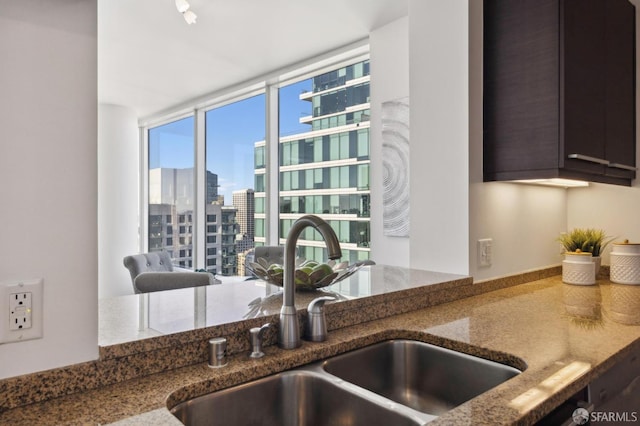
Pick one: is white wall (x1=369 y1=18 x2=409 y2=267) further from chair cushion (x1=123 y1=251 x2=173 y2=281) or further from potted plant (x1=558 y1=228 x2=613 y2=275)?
chair cushion (x1=123 y1=251 x2=173 y2=281)

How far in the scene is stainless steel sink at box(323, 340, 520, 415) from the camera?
112 centimetres

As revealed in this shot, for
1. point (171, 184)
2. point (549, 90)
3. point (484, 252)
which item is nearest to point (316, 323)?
point (484, 252)

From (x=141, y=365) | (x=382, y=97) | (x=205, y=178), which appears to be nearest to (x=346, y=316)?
(x=141, y=365)

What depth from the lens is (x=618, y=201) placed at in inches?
91.5

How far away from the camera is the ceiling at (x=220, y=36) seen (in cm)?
313

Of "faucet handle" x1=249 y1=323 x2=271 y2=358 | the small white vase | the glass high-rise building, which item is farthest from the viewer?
the glass high-rise building

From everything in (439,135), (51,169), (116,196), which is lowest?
(51,169)

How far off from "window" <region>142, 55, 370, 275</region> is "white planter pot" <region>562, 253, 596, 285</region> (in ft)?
6.11

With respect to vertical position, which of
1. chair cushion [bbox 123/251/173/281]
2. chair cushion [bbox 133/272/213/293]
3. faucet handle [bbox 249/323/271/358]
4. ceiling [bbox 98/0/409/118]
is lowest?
chair cushion [bbox 123/251/173/281]

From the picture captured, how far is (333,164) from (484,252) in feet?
7.84

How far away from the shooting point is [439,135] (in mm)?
1911

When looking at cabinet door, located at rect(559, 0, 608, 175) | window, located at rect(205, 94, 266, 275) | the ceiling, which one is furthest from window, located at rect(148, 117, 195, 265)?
cabinet door, located at rect(559, 0, 608, 175)

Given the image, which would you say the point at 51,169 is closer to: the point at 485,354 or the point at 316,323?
the point at 316,323

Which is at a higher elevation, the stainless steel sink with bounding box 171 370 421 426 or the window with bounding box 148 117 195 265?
the window with bounding box 148 117 195 265
